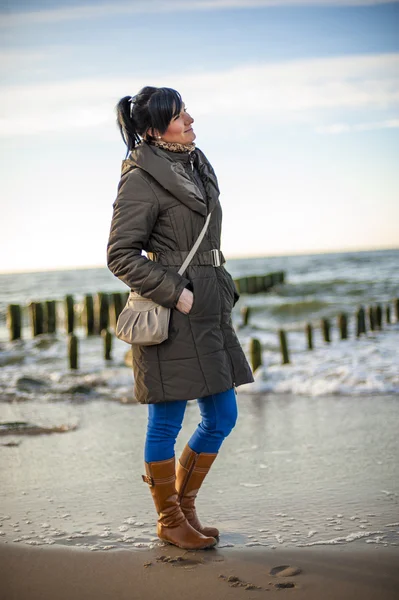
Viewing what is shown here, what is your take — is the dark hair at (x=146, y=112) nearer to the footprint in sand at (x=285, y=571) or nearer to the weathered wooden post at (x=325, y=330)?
the footprint in sand at (x=285, y=571)

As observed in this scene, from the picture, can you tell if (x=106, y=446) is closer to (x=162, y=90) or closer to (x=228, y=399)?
(x=228, y=399)

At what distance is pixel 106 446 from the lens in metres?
4.89

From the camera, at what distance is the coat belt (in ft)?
9.73

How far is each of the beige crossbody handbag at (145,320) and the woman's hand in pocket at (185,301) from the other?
5 centimetres

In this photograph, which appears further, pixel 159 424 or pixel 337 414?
pixel 337 414

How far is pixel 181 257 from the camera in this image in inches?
117

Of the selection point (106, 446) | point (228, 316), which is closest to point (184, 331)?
point (228, 316)

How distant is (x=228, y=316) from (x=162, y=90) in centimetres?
97

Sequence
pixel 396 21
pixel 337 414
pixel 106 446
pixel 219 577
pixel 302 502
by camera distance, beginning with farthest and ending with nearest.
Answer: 1. pixel 396 21
2. pixel 337 414
3. pixel 106 446
4. pixel 302 502
5. pixel 219 577

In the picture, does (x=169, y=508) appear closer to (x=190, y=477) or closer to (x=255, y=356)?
(x=190, y=477)

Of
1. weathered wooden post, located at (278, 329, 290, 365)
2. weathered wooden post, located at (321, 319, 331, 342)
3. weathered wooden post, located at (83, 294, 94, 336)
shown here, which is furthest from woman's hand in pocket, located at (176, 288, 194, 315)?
weathered wooden post, located at (83, 294, 94, 336)

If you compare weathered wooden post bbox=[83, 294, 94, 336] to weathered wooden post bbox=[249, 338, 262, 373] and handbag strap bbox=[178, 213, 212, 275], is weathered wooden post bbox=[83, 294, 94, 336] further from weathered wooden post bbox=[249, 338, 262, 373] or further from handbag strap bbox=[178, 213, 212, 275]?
handbag strap bbox=[178, 213, 212, 275]

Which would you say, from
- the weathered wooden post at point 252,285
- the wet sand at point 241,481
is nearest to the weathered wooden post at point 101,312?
the wet sand at point 241,481

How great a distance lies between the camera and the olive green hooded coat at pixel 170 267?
113 inches
